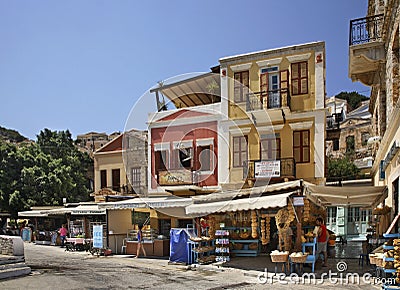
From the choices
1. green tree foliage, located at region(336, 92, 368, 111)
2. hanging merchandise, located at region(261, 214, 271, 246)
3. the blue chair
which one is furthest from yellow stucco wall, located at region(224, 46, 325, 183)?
green tree foliage, located at region(336, 92, 368, 111)

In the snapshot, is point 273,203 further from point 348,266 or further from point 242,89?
point 242,89

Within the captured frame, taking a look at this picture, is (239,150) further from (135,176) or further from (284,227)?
(135,176)

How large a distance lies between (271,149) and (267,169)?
4.35ft

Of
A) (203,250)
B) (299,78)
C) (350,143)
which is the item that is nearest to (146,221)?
(203,250)

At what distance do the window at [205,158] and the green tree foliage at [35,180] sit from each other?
667 inches

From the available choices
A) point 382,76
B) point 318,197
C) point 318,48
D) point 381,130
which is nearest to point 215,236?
point 318,197

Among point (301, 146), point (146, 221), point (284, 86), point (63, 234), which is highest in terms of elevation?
point (284, 86)

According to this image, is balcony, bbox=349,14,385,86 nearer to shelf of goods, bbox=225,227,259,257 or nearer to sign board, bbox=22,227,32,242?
shelf of goods, bbox=225,227,259,257

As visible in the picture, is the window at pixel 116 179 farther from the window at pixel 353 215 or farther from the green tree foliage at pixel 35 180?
the window at pixel 353 215

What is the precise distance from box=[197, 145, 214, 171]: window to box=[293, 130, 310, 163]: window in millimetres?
4305

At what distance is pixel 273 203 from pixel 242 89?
9.84 meters

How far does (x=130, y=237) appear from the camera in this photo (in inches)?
795

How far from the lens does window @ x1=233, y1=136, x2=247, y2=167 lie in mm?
20578

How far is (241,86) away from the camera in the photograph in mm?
21062
